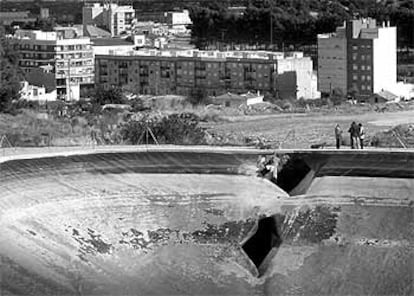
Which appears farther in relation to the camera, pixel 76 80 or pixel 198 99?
pixel 76 80

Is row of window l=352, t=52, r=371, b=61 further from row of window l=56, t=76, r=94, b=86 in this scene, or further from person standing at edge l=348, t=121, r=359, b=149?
person standing at edge l=348, t=121, r=359, b=149

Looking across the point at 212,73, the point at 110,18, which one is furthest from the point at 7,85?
the point at 110,18

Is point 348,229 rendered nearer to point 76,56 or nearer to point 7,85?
point 7,85

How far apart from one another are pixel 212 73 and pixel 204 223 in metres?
29.5

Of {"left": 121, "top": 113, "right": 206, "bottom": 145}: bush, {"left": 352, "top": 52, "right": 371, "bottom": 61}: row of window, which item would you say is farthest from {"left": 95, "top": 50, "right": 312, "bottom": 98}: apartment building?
{"left": 121, "top": 113, "right": 206, "bottom": 145}: bush

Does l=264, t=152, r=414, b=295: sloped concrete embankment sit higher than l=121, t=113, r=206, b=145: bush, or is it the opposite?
l=121, t=113, r=206, b=145: bush

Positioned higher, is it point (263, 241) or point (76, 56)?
point (76, 56)

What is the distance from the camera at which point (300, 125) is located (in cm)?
1675

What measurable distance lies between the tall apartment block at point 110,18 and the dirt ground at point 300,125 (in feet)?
196

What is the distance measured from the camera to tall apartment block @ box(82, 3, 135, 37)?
79062 millimetres

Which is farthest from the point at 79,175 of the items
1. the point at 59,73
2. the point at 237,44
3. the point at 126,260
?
the point at 237,44

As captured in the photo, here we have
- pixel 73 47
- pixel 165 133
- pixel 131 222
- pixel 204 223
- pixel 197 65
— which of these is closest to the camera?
pixel 131 222

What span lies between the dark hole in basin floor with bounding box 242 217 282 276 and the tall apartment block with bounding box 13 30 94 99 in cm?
3428

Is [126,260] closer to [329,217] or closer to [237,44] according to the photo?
[329,217]
